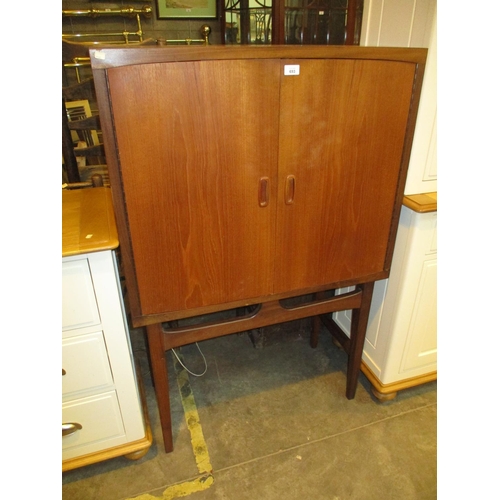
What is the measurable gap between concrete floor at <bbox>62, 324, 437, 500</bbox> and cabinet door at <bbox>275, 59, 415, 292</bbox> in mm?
706

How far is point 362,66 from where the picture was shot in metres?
1.02

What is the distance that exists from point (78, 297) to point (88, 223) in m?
0.24

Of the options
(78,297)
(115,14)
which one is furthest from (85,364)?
(115,14)

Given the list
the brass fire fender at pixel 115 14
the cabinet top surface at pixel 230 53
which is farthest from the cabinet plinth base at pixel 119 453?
the brass fire fender at pixel 115 14

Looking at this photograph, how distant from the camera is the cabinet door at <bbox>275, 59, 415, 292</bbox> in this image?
101 cm

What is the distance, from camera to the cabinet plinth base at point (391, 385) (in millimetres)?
1664

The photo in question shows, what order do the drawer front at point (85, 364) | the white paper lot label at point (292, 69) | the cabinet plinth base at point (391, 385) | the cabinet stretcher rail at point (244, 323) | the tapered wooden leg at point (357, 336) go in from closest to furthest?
the white paper lot label at point (292, 69)
the drawer front at point (85, 364)
the cabinet stretcher rail at point (244, 323)
the tapered wooden leg at point (357, 336)
the cabinet plinth base at point (391, 385)

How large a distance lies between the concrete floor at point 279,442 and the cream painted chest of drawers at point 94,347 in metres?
0.14

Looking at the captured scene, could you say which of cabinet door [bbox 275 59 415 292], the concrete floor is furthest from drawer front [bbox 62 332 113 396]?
cabinet door [bbox 275 59 415 292]

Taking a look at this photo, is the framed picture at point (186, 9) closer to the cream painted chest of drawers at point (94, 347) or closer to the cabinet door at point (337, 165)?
the cream painted chest of drawers at point (94, 347)

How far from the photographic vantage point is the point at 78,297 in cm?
110

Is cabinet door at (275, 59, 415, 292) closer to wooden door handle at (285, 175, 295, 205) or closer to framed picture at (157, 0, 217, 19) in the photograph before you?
wooden door handle at (285, 175, 295, 205)

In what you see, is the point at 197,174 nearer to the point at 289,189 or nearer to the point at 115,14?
the point at 289,189

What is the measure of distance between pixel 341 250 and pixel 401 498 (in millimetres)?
921
